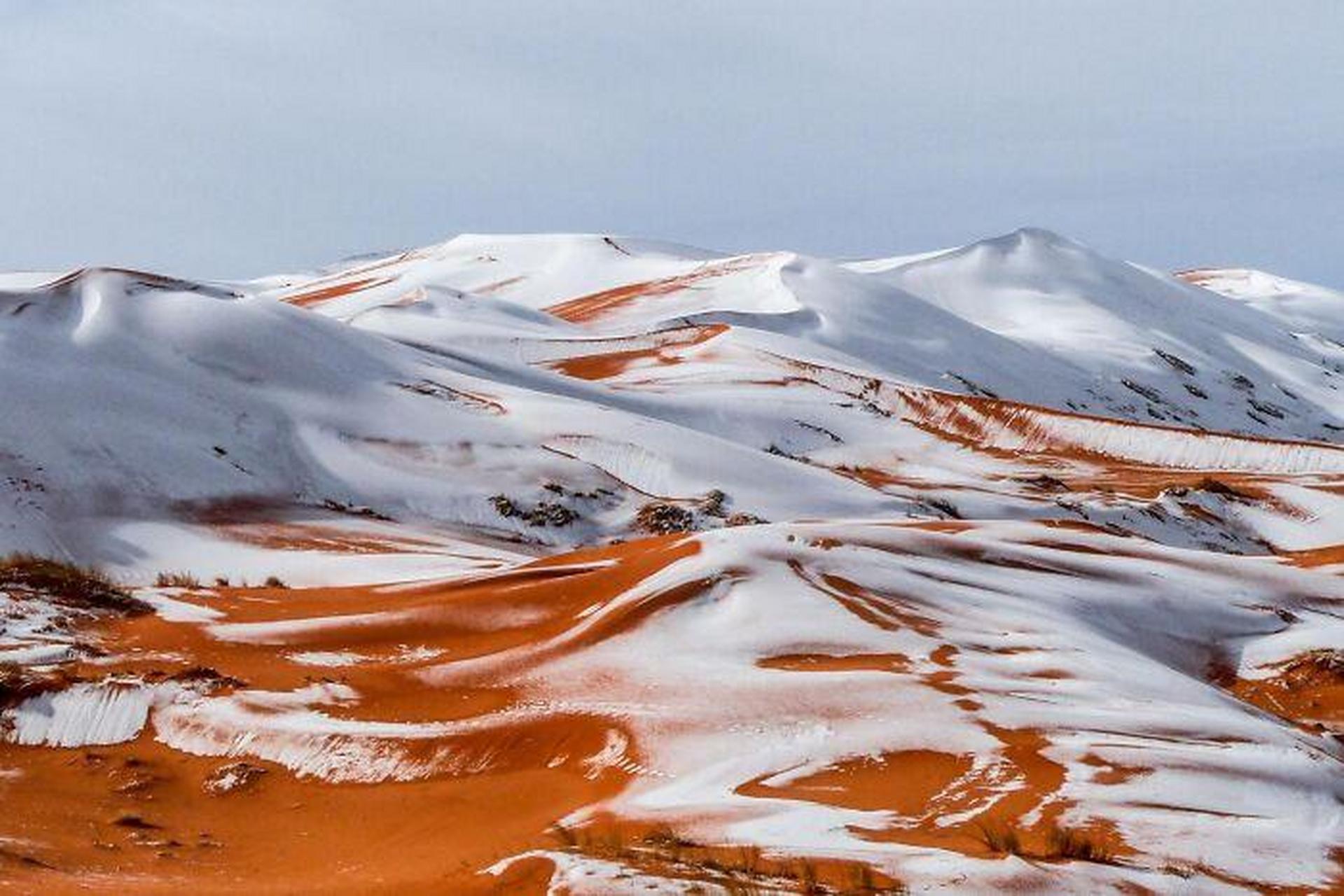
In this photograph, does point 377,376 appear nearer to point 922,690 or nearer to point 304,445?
point 304,445

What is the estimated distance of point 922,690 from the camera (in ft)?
35.1

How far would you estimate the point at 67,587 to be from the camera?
1426 centimetres

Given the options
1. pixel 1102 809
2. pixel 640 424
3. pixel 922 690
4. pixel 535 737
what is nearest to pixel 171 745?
pixel 535 737

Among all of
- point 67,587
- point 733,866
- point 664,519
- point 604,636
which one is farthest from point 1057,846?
point 664,519

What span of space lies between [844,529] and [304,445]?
13.9m

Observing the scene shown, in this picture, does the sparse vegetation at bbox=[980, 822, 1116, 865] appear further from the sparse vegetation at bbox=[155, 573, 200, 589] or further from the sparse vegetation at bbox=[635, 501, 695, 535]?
the sparse vegetation at bbox=[635, 501, 695, 535]

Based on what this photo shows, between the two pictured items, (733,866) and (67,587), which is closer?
(733,866)

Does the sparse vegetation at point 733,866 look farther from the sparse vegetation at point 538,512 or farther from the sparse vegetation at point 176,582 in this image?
the sparse vegetation at point 538,512

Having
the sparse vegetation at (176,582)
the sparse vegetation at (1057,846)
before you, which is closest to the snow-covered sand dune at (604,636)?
the sparse vegetation at (1057,846)

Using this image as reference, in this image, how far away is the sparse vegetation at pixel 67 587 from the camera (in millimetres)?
13945

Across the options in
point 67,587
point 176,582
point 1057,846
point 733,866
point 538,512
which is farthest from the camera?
point 538,512

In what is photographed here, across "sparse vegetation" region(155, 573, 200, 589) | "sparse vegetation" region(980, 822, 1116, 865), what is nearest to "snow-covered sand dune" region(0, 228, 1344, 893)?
"sparse vegetation" region(980, 822, 1116, 865)

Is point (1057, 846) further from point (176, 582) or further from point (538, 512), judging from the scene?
point (538, 512)

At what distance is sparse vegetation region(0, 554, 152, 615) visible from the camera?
45.8ft
